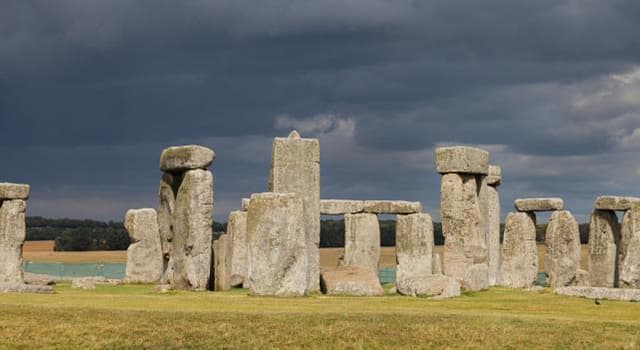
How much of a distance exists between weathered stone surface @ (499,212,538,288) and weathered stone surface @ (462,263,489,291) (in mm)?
6624

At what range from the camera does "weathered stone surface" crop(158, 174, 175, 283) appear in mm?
30656

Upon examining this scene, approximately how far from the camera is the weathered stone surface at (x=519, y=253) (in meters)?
37.6

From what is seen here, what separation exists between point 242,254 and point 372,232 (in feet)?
20.9

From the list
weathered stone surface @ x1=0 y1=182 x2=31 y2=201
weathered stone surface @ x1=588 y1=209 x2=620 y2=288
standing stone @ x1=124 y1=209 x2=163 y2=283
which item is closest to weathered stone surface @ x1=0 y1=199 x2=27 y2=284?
weathered stone surface @ x1=0 y1=182 x2=31 y2=201

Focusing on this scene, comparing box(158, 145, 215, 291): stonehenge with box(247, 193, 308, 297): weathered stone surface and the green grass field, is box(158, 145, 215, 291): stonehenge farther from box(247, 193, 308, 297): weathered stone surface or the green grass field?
the green grass field

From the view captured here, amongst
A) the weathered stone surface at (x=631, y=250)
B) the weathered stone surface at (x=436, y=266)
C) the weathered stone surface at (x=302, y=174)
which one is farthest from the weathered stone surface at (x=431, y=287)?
the weathered stone surface at (x=631, y=250)

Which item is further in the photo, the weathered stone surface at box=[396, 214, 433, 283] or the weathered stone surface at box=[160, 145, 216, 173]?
the weathered stone surface at box=[396, 214, 433, 283]

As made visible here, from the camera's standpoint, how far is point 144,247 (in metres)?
38.2

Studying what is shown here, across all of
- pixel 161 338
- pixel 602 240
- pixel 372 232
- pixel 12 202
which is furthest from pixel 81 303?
pixel 602 240

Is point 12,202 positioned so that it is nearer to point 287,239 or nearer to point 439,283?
point 287,239

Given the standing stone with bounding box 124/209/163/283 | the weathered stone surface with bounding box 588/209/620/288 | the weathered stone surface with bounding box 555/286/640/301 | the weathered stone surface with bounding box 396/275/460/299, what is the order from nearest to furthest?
the weathered stone surface with bounding box 555/286/640/301 → the weathered stone surface with bounding box 396/275/460/299 → the weathered stone surface with bounding box 588/209/620/288 → the standing stone with bounding box 124/209/163/283

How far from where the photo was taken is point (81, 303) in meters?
24.3

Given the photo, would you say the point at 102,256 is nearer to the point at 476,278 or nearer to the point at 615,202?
the point at 615,202

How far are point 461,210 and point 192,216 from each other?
7.72m
